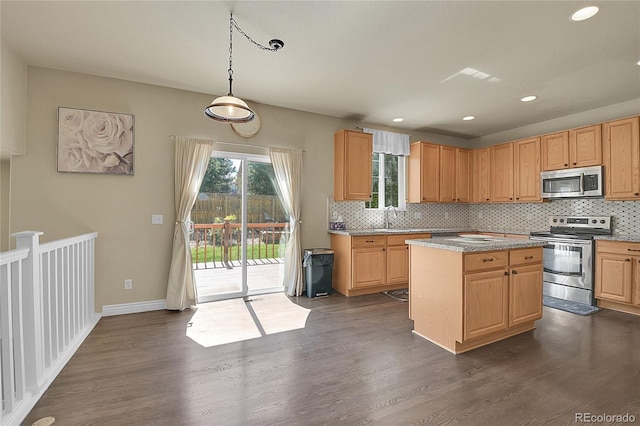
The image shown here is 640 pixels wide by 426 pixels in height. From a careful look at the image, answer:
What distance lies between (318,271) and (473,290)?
2.23m

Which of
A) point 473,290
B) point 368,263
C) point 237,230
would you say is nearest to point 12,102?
point 237,230

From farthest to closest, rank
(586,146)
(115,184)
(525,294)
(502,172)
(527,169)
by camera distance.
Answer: (502,172), (527,169), (586,146), (115,184), (525,294)

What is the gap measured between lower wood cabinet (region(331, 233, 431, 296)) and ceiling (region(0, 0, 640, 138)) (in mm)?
2045

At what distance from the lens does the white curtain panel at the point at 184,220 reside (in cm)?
364

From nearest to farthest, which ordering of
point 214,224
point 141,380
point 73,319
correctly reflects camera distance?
1. point 141,380
2. point 73,319
3. point 214,224

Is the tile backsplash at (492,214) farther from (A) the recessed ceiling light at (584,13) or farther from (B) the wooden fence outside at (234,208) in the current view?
(A) the recessed ceiling light at (584,13)

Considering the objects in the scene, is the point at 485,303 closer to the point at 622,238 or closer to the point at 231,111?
the point at 622,238

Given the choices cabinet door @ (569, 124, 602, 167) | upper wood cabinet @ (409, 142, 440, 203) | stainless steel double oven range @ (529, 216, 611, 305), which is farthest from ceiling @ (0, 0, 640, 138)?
stainless steel double oven range @ (529, 216, 611, 305)

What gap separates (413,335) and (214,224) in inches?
114

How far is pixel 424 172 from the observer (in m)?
5.27

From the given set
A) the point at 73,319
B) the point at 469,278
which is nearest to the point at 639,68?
the point at 469,278

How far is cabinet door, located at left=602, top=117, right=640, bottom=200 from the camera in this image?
3670mm

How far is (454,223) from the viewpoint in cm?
610

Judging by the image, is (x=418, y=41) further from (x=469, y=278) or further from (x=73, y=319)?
(x=73, y=319)
